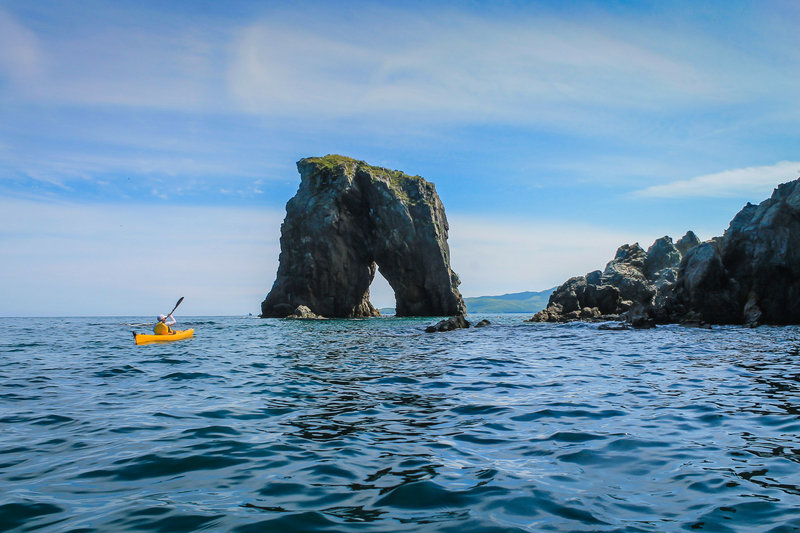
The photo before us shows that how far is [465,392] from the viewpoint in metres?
11.0

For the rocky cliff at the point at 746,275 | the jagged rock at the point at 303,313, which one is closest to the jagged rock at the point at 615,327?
the rocky cliff at the point at 746,275

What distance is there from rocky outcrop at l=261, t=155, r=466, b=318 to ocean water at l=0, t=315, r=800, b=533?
205 feet

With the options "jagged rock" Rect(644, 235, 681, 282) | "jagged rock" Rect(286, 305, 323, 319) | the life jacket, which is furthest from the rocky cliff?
"jagged rock" Rect(286, 305, 323, 319)

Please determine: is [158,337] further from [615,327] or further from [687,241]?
[687,241]

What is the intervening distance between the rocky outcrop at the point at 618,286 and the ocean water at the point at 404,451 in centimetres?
3922

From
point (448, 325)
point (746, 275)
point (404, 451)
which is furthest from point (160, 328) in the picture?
point (746, 275)

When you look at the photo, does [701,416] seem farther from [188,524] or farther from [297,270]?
[297,270]

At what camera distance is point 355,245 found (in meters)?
80.4

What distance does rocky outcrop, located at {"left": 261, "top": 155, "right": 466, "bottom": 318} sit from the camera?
249ft

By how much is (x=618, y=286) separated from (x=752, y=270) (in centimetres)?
2134

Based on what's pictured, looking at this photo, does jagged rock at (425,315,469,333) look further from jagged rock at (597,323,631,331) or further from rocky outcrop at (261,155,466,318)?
rocky outcrop at (261,155,466,318)

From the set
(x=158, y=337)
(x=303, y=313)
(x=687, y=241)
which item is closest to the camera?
(x=158, y=337)

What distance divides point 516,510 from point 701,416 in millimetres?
5460

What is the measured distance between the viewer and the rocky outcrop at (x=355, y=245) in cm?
7588
